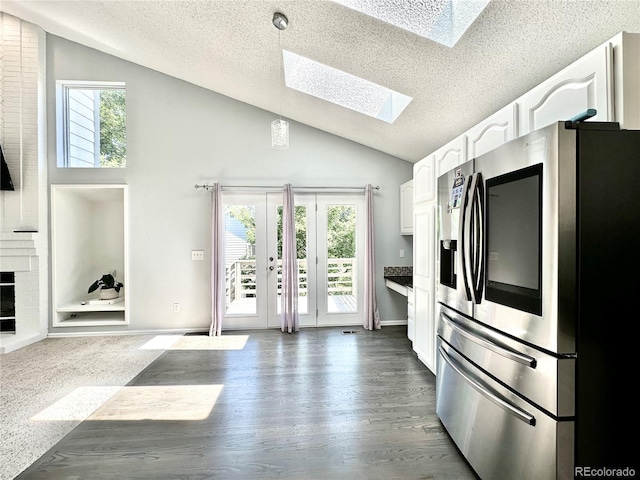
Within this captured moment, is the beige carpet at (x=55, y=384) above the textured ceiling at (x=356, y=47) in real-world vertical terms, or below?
below

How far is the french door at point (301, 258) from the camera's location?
4.43m

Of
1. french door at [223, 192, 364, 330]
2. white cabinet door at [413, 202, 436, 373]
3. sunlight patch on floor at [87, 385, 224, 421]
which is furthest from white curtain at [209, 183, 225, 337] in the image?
white cabinet door at [413, 202, 436, 373]

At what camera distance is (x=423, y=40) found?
2.11 m

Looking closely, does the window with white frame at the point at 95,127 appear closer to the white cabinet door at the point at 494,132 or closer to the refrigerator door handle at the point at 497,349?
the white cabinet door at the point at 494,132

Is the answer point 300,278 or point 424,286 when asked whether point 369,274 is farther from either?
point 424,286

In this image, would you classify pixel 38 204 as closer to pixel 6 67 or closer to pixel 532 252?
pixel 6 67

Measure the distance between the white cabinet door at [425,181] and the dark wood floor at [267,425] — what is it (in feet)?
5.84

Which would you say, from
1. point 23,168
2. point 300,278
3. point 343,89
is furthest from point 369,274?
point 23,168

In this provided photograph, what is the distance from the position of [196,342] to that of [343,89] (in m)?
3.67

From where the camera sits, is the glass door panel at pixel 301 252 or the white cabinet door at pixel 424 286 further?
the glass door panel at pixel 301 252

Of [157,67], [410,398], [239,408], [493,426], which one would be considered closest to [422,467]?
[493,426]

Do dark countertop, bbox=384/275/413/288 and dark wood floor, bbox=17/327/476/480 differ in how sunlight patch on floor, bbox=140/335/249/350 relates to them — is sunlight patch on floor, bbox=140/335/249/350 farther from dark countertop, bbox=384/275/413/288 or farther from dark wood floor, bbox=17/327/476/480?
dark countertop, bbox=384/275/413/288

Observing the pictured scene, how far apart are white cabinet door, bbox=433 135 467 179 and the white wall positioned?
2.01m

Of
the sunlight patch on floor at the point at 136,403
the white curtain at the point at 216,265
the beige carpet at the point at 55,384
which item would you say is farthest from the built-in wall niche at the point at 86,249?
the sunlight patch on floor at the point at 136,403
